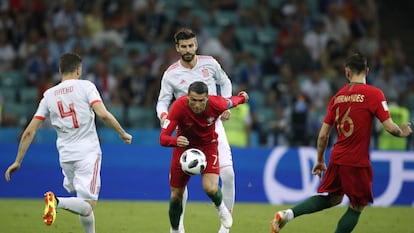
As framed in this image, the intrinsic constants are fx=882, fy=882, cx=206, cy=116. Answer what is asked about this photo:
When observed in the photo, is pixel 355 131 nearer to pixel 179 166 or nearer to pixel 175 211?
pixel 179 166

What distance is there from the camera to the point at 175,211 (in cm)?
1008

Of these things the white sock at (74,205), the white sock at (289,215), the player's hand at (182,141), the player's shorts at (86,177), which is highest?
the player's hand at (182,141)

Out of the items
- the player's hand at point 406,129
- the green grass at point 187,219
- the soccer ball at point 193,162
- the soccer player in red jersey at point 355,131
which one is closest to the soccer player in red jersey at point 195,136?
the soccer ball at point 193,162

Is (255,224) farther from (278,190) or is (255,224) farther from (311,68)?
(311,68)

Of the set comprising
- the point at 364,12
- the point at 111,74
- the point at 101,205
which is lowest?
the point at 101,205

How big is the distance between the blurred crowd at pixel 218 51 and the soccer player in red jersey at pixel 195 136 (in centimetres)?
755

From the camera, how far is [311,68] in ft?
66.3

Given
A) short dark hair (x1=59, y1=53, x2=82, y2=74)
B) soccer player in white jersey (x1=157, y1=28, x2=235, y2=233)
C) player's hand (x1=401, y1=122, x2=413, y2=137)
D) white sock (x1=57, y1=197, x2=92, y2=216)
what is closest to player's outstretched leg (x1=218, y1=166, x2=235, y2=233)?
soccer player in white jersey (x1=157, y1=28, x2=235, y2=233)

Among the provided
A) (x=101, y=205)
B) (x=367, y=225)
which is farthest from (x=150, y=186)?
(x=367, y=225)

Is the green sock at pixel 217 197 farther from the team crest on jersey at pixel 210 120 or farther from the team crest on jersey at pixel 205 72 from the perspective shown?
the team crest on jersey at pixel 205 72

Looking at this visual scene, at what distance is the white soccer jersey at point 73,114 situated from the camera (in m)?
9.71

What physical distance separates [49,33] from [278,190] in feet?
23.7

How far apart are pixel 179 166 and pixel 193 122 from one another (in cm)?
54

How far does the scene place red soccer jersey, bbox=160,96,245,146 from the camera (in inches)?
385
